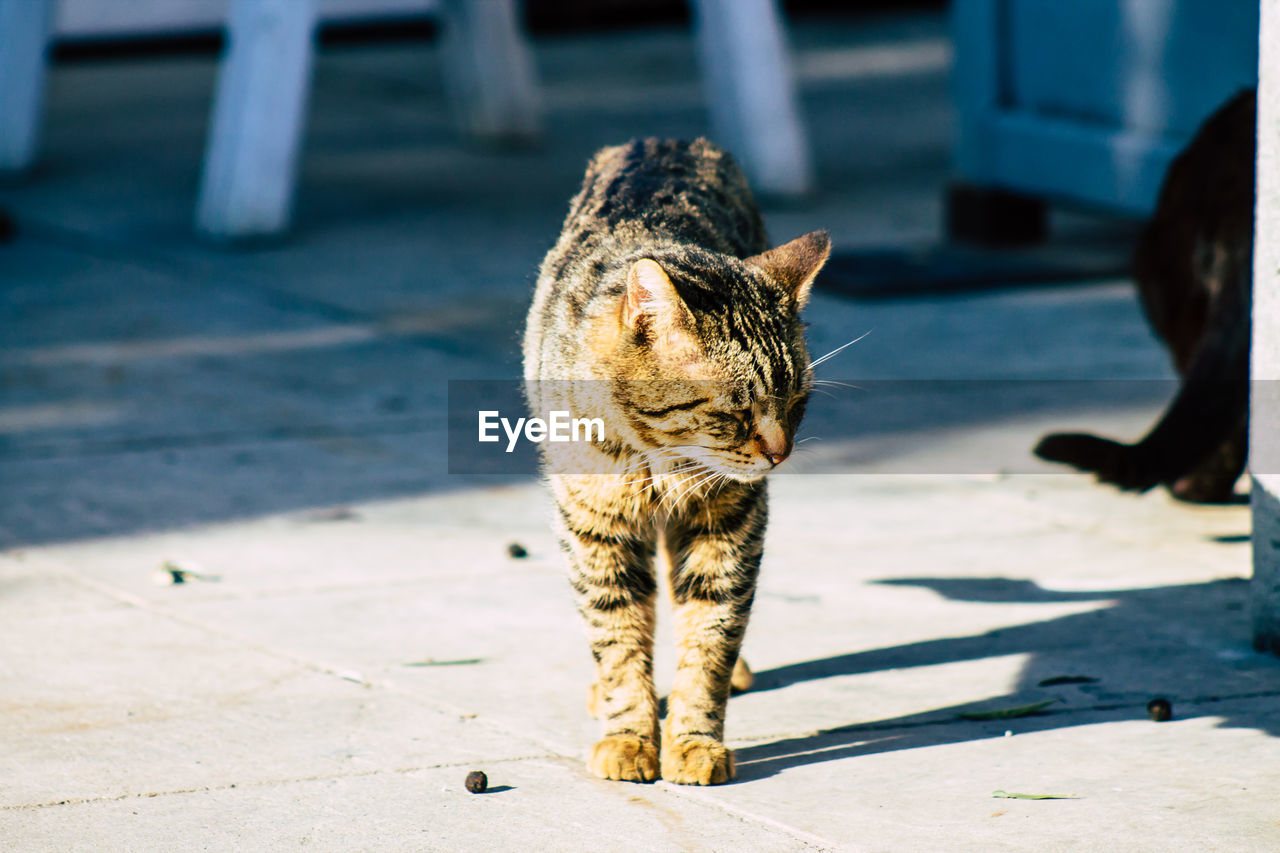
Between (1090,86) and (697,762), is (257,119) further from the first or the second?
(697,762)

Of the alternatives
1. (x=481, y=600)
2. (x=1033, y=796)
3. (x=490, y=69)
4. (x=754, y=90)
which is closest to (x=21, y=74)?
(x=490, y=69)

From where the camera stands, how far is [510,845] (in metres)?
3.04

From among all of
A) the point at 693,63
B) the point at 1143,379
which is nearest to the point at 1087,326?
the point at 1143,379

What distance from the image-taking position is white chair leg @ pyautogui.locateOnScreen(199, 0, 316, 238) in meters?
8.52

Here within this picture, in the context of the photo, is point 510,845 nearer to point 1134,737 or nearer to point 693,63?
point 1134,737

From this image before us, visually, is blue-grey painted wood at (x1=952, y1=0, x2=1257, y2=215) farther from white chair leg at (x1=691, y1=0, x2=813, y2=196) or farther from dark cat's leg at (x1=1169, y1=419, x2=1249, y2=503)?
dark cat's leg at (x1=1169, y1=419, x2=1249, y2=503)

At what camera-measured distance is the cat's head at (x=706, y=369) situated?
10.5 ft

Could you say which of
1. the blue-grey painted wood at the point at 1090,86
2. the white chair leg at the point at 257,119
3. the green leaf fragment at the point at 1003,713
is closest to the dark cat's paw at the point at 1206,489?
the green leaf fragment at the point at 1003,713

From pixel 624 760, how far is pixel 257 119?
241 inches

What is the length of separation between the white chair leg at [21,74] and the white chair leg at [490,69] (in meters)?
2.74

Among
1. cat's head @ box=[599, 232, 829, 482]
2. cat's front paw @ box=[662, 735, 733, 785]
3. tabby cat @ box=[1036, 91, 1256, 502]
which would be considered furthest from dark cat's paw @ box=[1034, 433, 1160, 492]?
cat's front paw @ box=[662, 735, 733, 785]

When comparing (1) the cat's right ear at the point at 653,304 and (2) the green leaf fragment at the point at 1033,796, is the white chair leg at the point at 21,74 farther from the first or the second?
(2) the green leaf fragment at the point at 1033,796

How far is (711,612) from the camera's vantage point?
3492 millimetres

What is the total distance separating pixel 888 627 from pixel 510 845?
1516mm
